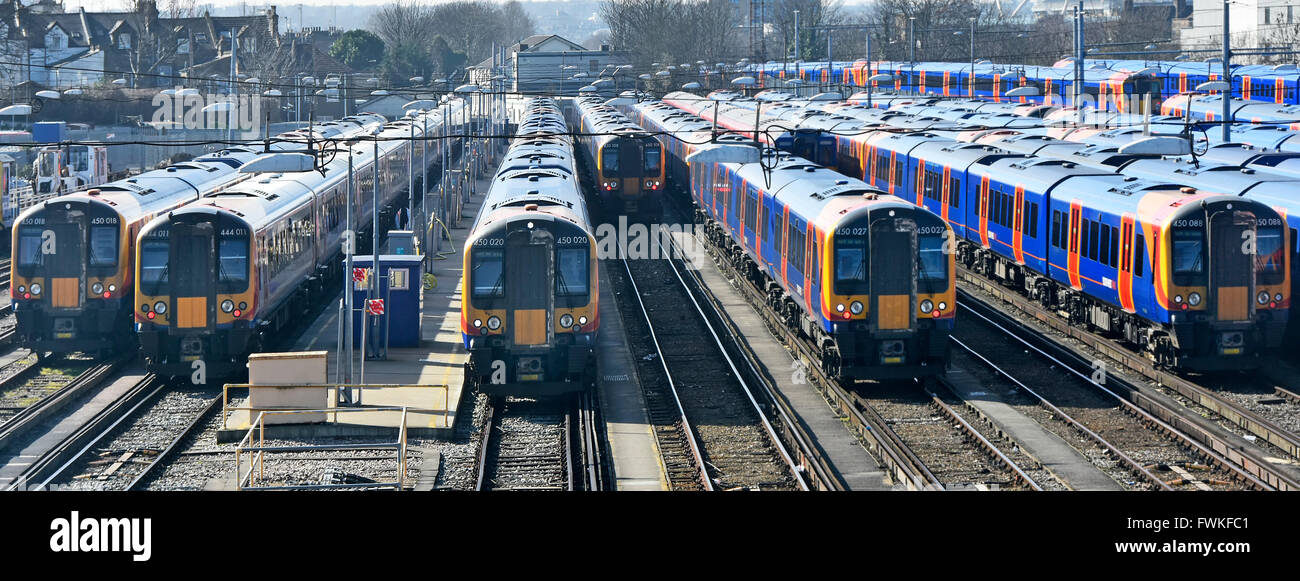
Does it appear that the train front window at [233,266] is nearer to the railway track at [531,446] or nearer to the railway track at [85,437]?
the railway track at [85,437]

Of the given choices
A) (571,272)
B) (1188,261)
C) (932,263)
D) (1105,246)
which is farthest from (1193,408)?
(571,272)

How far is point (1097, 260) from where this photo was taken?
23422 millimetres

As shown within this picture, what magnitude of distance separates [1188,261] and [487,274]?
10868mm

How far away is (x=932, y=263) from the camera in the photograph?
800 inches

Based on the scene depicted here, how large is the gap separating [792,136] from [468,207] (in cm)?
1506

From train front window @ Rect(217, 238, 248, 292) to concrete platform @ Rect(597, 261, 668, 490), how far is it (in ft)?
20.0

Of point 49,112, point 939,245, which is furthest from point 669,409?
point 49,112

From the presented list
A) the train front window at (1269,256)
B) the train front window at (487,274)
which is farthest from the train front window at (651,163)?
the train front window at (1269,256)

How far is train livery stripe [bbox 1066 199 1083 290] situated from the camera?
24406 millimetres

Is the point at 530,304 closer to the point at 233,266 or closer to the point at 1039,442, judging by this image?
the point at 233,266

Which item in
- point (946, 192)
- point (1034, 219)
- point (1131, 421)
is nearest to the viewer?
point (1131, 421)

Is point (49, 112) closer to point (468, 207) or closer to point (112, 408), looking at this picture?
point (468, 207)

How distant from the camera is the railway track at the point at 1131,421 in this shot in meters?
15.9

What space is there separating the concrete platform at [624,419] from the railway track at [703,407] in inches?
7.6
